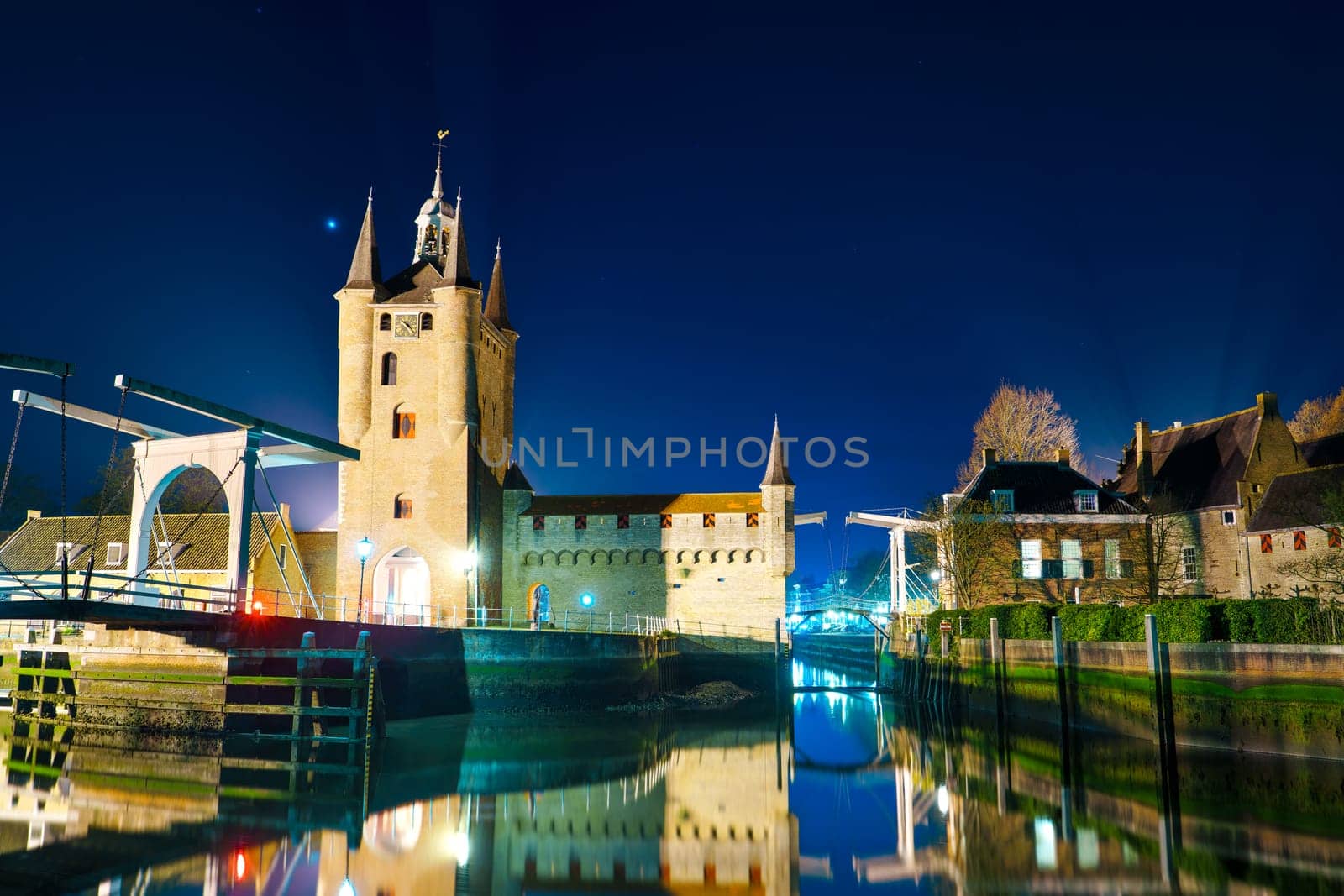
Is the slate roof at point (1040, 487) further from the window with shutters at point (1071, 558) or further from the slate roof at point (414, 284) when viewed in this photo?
the slate roof at point (414, 284)

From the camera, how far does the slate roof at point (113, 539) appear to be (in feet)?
122

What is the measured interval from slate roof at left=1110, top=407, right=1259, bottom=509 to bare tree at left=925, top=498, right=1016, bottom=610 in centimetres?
660

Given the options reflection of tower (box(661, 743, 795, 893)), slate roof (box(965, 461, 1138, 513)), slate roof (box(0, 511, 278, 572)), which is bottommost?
reflection of tower (box(661, 743, 795, 893))

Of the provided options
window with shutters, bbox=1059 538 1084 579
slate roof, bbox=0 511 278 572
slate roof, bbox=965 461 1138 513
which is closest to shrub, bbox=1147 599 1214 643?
window with shutters, bbox=1059 538 1084 579

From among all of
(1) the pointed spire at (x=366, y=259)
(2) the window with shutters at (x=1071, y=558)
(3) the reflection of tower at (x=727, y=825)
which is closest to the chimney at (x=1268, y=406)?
(2) the window with shutters at (x=1071, y=558)

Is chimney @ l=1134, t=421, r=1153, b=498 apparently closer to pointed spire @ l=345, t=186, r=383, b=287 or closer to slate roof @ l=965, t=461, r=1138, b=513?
slate roof @ l=965, t=461, r=1138, b=513

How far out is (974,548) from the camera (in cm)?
3691

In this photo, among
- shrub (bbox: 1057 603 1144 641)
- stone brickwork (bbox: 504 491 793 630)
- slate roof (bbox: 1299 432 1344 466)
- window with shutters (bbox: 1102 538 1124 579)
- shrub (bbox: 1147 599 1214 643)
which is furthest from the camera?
stone brickwork (bbox: 504 491 793 630)

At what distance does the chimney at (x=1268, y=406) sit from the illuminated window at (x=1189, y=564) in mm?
5338

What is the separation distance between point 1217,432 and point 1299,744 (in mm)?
23206

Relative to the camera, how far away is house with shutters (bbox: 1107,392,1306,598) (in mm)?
35219

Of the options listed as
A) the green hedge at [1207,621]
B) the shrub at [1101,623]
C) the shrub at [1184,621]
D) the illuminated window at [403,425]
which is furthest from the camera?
the illuminated window at [403,425]

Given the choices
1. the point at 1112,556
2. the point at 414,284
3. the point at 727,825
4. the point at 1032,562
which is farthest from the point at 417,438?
the point at 1112,556

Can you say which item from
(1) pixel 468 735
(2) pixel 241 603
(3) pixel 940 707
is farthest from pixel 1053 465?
(2) pixel 241 603
